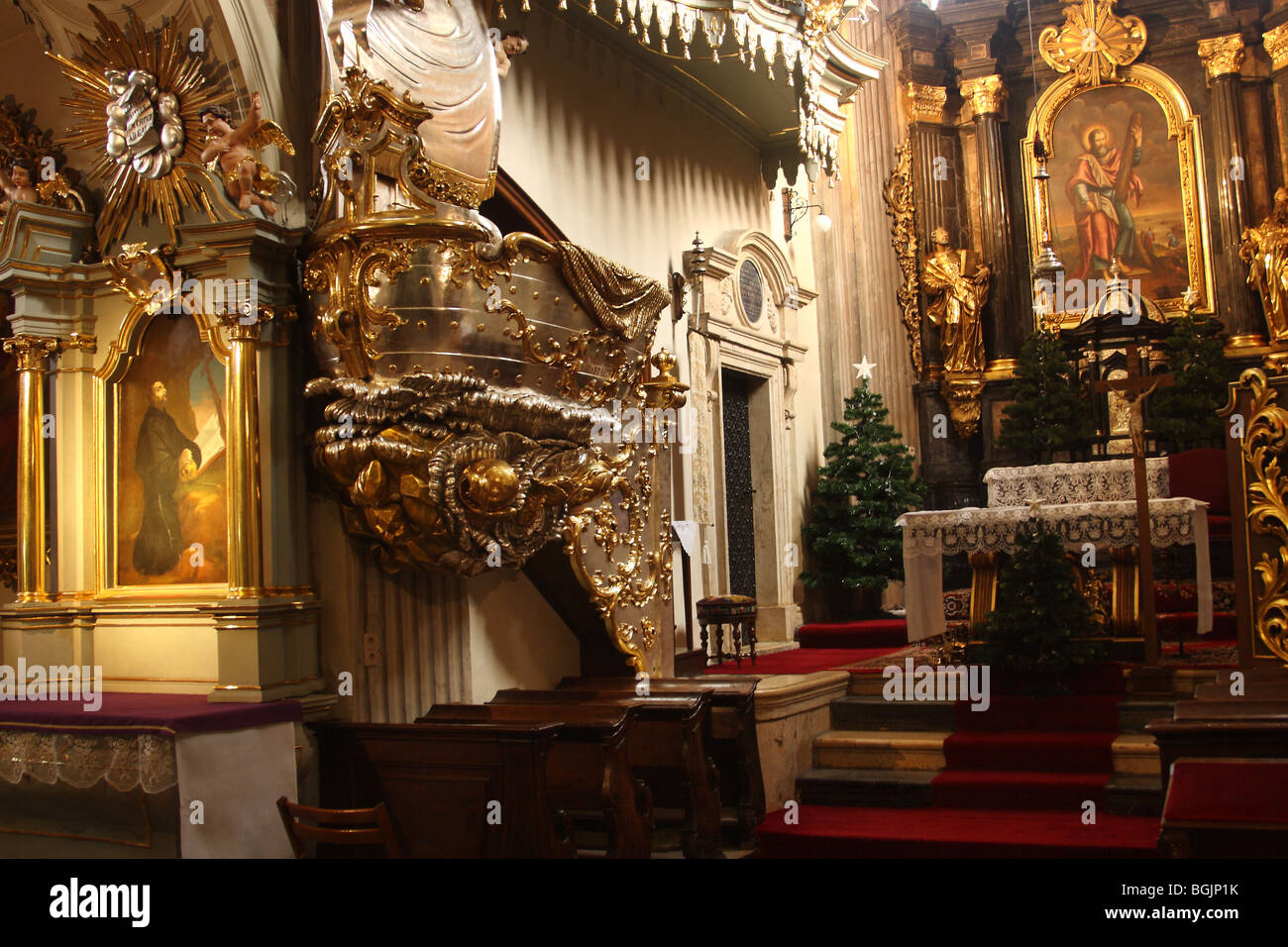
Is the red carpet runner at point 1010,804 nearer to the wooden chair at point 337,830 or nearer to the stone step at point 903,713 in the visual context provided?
the stone step at point 903,713

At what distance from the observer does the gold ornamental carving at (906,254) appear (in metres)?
14.4

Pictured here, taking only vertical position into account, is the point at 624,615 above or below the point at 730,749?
above

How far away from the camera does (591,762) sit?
5.19 meters

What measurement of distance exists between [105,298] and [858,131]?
32.8ft

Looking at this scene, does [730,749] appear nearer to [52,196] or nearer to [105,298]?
[105,298]

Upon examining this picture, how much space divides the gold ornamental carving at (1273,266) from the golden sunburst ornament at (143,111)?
11.2 m

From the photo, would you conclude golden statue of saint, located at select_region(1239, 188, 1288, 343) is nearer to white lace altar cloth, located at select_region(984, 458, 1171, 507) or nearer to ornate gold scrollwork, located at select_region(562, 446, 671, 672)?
white lace altar cloth, located at select_region(984, 458, 1171, 507)

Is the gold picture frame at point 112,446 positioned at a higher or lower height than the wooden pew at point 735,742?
higher

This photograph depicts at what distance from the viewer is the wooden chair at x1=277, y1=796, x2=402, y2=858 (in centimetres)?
421

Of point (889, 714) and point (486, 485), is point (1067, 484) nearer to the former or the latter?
point (889, 714)

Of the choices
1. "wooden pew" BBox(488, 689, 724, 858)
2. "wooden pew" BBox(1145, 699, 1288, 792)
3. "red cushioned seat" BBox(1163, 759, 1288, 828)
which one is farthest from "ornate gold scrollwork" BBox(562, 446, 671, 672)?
"red cushioned seat" BBox(1163, 759, 1288, 828)

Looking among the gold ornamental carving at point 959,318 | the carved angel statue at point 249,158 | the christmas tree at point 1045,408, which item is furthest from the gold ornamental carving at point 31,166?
the gold ornamental carving at point 959,318

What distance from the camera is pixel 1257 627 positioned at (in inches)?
159

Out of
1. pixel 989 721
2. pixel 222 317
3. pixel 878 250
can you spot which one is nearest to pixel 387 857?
pixel 222 317
